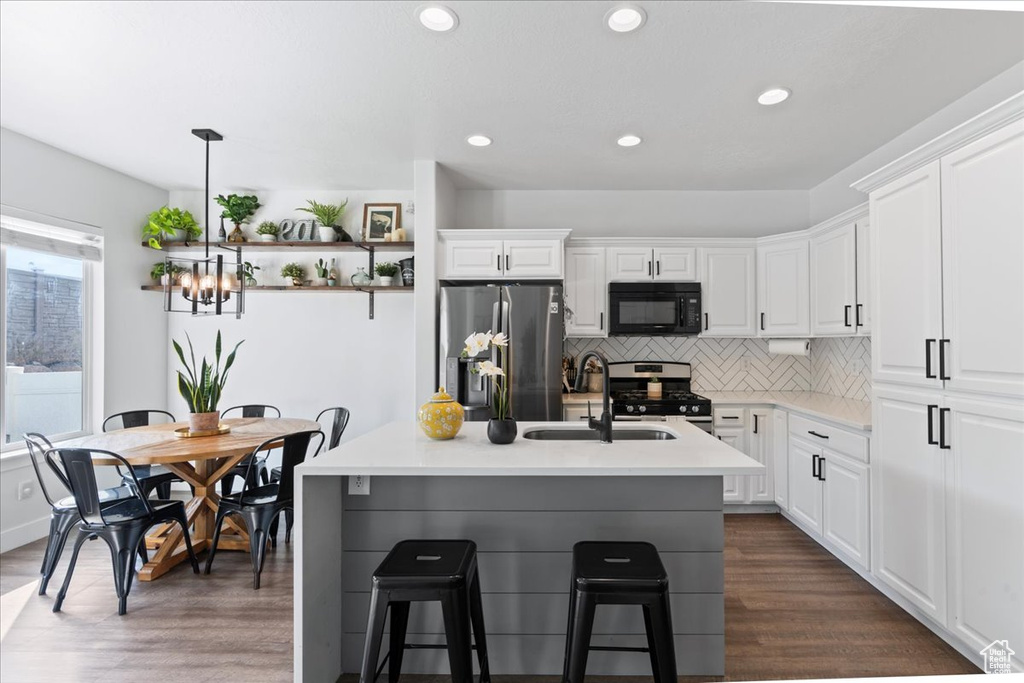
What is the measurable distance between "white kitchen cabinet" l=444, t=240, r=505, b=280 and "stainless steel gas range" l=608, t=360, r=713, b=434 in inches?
47.0

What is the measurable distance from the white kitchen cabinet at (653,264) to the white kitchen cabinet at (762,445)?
1.19 m

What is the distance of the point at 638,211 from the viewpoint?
15.2ft

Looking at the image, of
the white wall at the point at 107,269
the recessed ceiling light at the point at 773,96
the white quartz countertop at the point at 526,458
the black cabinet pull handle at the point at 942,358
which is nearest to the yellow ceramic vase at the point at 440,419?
the white quartz countertop at the point at 526,458

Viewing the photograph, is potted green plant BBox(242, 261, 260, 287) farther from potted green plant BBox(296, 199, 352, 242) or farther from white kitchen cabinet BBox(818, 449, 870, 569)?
white kitchen cabinet BBox(818, 449, 870, 569)

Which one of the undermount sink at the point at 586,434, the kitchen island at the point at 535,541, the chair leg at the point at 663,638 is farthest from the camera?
the undermount sink at the point at 586,434

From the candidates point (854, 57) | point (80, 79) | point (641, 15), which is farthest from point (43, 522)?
point (854, 57)

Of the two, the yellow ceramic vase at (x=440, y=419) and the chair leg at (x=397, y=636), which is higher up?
the yellow ceramic vase at (x=440, y=419)

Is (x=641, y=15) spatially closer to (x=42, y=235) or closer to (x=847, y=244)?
(x=847, y=244)

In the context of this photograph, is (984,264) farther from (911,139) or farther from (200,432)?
(200,432)

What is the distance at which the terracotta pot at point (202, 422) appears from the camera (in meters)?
3.18

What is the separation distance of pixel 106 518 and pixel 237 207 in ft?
8.99

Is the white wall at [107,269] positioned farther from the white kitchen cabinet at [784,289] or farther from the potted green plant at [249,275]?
the white kitchen cabinet at [784,289]

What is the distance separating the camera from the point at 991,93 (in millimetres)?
2689

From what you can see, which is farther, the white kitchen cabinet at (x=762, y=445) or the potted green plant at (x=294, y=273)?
the potted green plant at (x=294, y=273)
